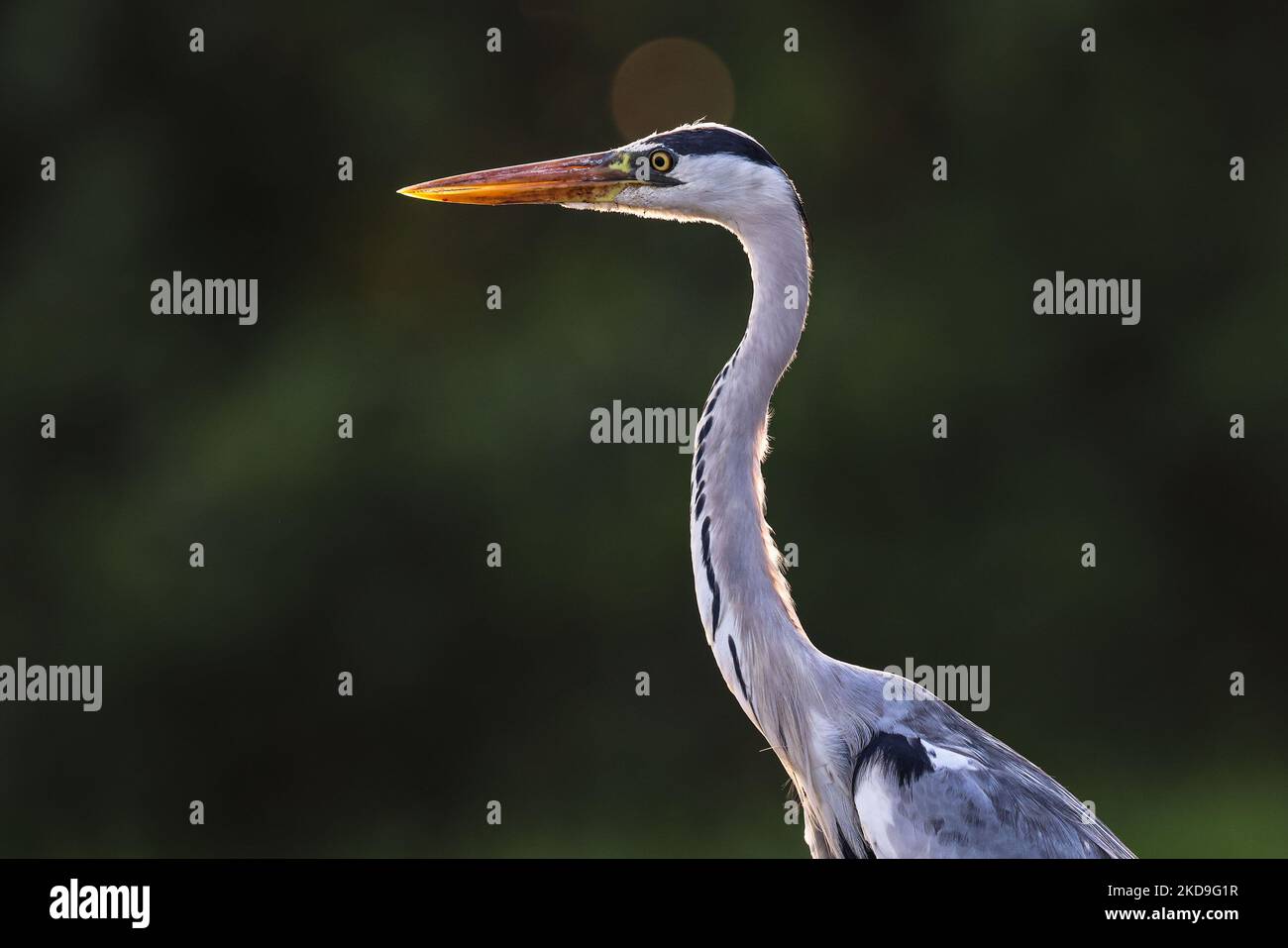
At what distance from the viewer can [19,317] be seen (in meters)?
7.54

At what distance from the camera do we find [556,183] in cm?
336

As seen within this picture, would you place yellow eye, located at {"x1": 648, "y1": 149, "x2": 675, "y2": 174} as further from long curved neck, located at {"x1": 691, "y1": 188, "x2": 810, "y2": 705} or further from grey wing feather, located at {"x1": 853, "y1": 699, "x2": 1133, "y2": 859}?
grey wing feather, located at {"x1": 853, "y1": 699, "x2": 1133, "y2": 859}

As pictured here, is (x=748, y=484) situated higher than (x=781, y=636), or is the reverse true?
(x=748, y=484)

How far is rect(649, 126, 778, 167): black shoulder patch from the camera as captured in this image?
326 centimetres

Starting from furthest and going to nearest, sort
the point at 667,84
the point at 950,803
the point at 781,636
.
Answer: the point at 667,84 → the point at 781,636 → the point at 950,803

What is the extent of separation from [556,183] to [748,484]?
2.89 ft

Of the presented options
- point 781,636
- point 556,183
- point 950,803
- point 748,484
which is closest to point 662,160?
point 556,183

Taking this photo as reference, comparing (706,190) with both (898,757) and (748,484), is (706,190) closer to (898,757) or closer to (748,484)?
(748,484)

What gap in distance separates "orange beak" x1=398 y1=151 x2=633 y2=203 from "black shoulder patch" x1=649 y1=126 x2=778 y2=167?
4.4 inches

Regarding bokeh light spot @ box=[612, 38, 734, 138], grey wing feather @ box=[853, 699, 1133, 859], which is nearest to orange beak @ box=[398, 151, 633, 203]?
grey wing feather @ box=[853, 699, 1133, 859]

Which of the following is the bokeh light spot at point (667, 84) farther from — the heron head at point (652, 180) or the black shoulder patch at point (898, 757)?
the black shoulder patch at point (898, 757)

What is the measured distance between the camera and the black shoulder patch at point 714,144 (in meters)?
3.26

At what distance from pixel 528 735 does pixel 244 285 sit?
9.27ft

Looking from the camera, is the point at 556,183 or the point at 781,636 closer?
the point at 781,636
